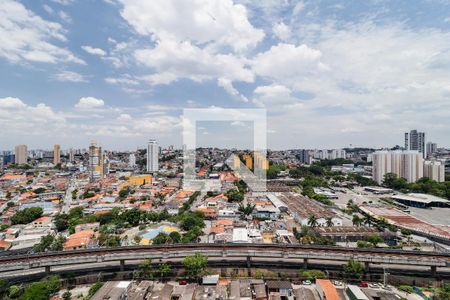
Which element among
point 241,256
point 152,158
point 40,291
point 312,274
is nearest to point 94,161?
point 152,158

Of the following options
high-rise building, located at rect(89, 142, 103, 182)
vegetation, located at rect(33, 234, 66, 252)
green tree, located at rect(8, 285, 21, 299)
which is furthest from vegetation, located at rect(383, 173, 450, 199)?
high-rise building, located at rect(89, 142, 103, 182)

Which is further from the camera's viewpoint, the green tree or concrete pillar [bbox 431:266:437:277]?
concrete pillar [bbox 431:266:437:277]

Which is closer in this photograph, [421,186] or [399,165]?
[421,186]

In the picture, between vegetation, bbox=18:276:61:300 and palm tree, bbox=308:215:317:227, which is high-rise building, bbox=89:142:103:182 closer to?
vegetation, bbox=18:276:61:300

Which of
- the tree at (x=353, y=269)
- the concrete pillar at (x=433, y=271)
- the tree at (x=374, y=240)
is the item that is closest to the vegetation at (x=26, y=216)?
the tree at (x=353, y=269)

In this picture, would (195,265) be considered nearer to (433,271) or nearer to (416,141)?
(433,271)

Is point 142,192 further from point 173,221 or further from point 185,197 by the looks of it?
point 173,221
